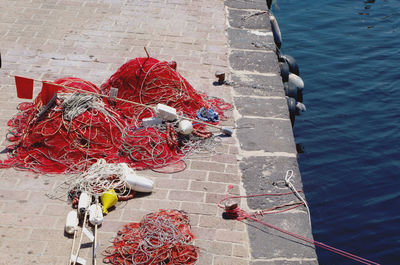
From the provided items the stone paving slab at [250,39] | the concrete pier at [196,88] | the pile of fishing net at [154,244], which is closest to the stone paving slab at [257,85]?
the concrete pier at [196,88]

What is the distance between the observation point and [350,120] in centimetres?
1055

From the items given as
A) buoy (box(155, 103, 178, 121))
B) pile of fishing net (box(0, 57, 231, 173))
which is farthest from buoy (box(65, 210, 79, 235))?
buoy (box(155, 103, 178, 121))

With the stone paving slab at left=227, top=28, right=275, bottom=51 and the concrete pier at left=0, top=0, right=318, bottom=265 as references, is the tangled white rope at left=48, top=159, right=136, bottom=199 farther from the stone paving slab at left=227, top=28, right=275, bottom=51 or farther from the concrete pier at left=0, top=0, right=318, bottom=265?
the stone paving slab at left=227, top=28, right=275, bottom=51

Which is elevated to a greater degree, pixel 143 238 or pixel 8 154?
→ pixel 143 238

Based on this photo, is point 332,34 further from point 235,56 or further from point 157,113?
point 157,113

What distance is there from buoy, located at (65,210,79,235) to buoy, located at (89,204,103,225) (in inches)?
5.8

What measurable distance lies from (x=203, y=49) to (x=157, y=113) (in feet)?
8.70

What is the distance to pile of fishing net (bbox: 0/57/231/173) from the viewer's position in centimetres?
625

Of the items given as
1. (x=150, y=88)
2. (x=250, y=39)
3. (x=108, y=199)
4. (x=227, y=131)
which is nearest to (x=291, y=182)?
(x=227, y=131)

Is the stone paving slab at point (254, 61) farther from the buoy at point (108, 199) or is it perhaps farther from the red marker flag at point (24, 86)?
the buoy at point (108, 199)

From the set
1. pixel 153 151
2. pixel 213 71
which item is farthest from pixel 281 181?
pixel 213 71

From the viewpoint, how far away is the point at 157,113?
22.0ft

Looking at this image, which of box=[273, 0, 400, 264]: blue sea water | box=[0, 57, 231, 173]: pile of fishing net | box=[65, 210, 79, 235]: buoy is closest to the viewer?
box=[65, 210, 79, 235]: buoy

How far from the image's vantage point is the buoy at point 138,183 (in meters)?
5.73
